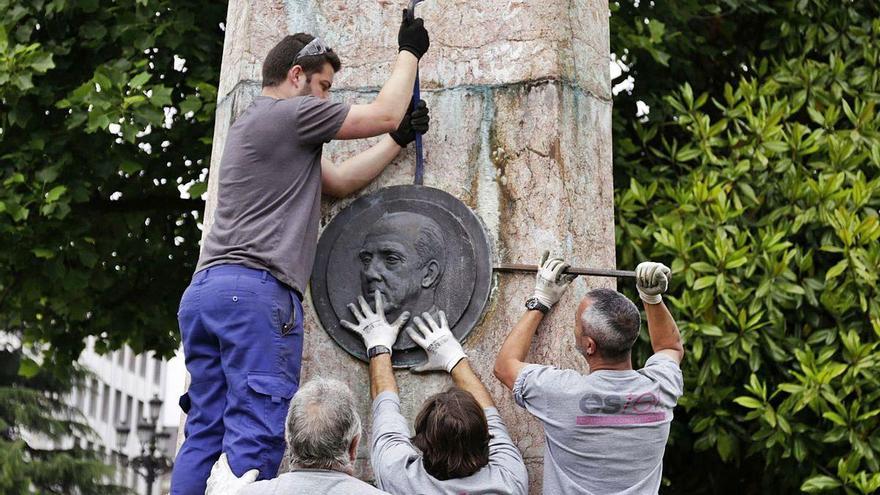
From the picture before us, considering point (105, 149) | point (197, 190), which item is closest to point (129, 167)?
point (105, 149)

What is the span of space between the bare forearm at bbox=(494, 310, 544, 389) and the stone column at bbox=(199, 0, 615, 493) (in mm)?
132

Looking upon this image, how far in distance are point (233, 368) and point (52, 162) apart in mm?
4716

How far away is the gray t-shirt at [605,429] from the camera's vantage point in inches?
190

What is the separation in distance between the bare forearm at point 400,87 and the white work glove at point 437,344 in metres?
0.80

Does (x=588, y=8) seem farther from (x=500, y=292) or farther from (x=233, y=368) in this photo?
(x=233, y=368)

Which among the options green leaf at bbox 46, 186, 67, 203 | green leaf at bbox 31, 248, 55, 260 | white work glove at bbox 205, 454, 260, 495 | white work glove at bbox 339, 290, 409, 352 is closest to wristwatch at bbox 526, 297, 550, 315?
white work glove at bbox 339, 290, 409, 352

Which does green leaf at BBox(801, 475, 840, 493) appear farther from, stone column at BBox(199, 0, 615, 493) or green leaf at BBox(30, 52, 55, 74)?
green leaf at BBox(30, 52, 55, 74)

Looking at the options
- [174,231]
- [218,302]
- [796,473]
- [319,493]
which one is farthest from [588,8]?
[174,231]

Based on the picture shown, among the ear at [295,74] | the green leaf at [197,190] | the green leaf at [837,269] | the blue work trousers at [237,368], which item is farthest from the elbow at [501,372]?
the green leaf at [197,190]

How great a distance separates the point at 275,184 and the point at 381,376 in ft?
2.77

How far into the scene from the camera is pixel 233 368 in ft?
16.1

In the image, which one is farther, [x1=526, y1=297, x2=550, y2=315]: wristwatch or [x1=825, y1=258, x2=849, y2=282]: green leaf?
[x1=825, y1=258, x2=849, y2=282]: green leaf

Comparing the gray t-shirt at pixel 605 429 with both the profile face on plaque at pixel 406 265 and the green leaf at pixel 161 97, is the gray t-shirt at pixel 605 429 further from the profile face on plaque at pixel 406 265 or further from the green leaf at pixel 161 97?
the green leaf at pixel 161 97

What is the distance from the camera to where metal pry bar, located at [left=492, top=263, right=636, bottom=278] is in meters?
5.33
